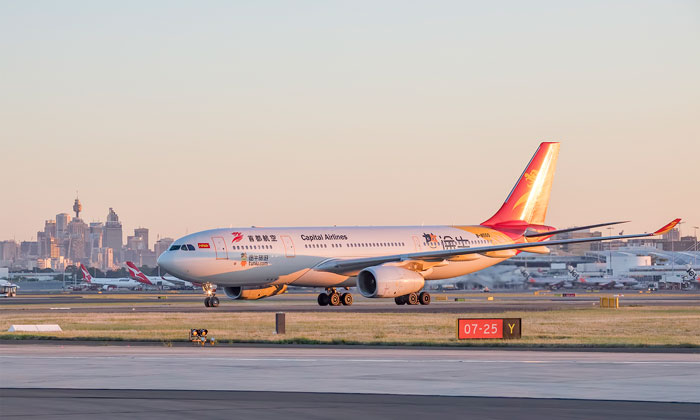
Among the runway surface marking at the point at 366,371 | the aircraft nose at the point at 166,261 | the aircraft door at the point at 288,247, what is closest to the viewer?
the runway surface marking at the point at 366,371

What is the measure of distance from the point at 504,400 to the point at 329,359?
Result: 11.3 meters

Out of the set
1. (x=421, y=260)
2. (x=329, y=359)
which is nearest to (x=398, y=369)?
(x=329, y=359)

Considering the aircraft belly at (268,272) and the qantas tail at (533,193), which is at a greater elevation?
the qantas tail at (533,193)

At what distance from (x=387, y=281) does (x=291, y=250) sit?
6506 millimetres

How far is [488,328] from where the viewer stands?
4009 centimetres

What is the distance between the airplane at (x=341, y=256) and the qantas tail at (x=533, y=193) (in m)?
1.37

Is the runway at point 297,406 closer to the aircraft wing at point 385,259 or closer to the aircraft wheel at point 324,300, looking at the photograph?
the aircraft wing at point 385,259

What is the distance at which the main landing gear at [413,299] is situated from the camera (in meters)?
69.8

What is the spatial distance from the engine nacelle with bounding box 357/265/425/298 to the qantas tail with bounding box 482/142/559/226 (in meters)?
12.7

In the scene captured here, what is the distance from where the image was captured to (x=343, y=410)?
19344 mm

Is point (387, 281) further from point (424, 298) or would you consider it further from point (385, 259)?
point (424, 298)

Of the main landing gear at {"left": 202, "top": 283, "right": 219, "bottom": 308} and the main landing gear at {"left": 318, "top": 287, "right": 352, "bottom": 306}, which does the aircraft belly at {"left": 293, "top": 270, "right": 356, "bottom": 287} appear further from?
the main landing gear at {"left": 202, "top": 283, "right": 219, "bottom": 308}

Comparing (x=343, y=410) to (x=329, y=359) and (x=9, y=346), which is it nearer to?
(x=329, y=359)

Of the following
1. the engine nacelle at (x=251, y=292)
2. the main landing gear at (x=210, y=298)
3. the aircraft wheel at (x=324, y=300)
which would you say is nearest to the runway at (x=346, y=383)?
the engine nacelle at (x=251, y=292)
